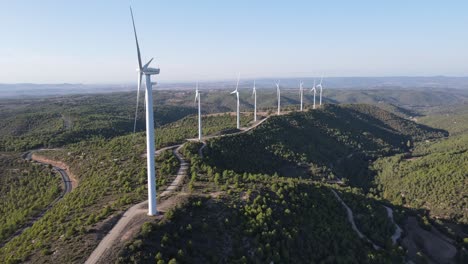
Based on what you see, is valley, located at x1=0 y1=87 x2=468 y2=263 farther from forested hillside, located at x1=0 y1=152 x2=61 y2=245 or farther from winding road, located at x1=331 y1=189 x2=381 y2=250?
forested hillside, located at x1=0 y1=152 x2=61 y2=245

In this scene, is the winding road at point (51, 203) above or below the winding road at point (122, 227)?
below

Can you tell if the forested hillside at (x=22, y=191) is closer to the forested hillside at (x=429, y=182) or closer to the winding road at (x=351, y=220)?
the winding road at (x=351, y=220)

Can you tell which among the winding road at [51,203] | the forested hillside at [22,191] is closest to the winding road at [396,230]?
the winding road at [51,203]

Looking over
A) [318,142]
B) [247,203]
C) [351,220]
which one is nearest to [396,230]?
[351,220]

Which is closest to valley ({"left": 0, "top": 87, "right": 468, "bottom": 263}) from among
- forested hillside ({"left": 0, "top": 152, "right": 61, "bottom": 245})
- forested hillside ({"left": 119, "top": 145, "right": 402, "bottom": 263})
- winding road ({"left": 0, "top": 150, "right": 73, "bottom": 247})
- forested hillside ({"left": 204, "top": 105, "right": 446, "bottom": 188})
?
forested hillside ({"left": 119, "top": 145, "right": 402, "bottom": 263})

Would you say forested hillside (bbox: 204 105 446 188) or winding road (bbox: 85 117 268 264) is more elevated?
winding road (bbox: 85 117 268 264)

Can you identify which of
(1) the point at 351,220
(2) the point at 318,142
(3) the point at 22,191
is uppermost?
(3) the point at 22,191

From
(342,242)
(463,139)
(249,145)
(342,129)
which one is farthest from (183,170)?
(463,139)

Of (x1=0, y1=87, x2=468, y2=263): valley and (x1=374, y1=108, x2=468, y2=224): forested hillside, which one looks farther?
(x1=374, y1=108, x2=468, y2=224): forested hillside

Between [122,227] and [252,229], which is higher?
[122,227]

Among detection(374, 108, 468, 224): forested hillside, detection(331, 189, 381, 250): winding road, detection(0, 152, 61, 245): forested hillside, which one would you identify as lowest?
detection(374, 108, 468, 224): forested hillside

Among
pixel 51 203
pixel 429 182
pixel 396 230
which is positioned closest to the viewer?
pixel 396 230

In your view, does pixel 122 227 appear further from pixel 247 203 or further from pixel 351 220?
pixel 351 220

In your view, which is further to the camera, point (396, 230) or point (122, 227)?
point (396, 230)
